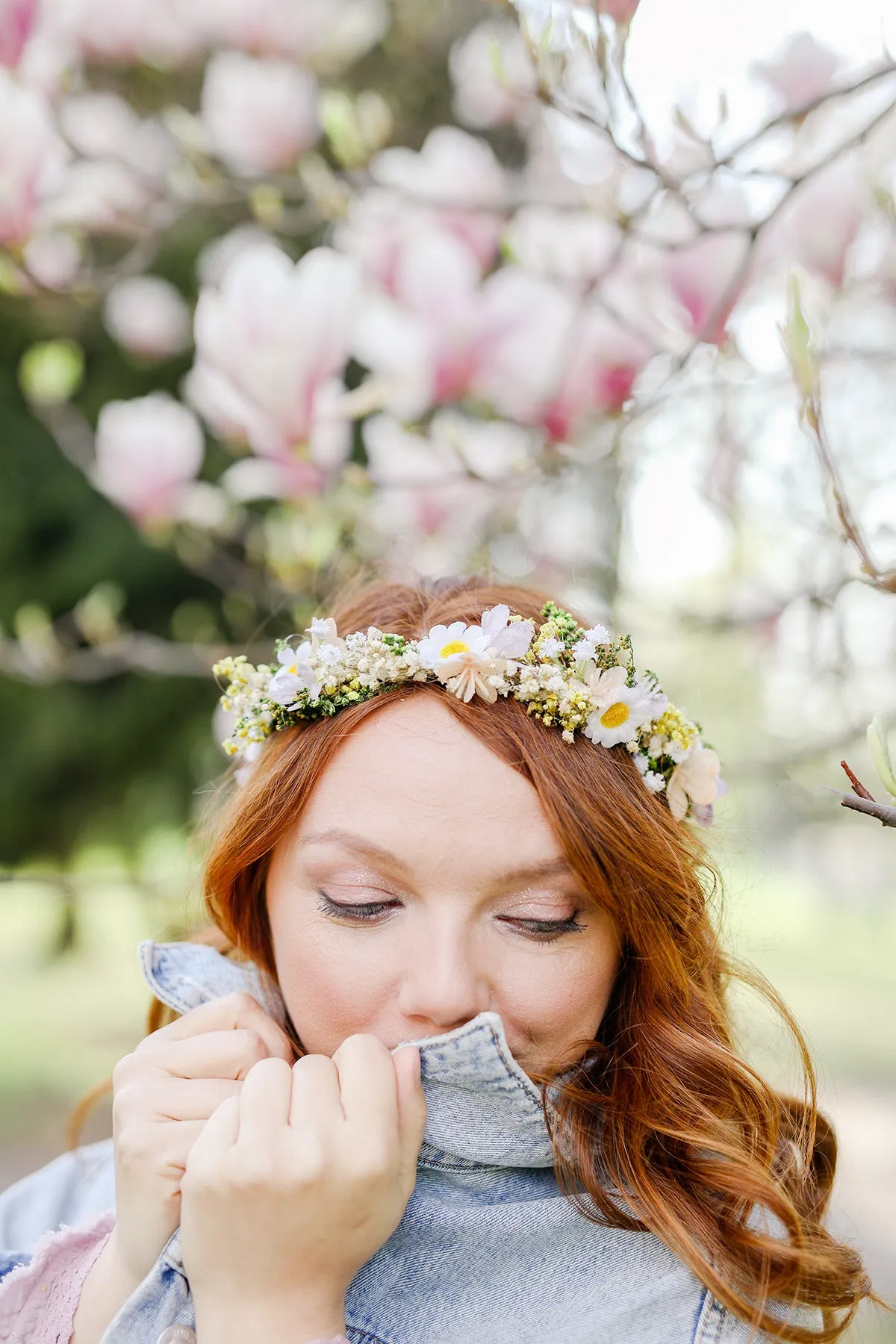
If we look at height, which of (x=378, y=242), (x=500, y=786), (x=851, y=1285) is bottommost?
(x=851, y=1285)

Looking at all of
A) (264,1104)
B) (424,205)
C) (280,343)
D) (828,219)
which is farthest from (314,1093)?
(828,219)

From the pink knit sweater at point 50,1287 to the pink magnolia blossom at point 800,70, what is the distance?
1.62 metres

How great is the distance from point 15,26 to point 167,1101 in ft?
4.93

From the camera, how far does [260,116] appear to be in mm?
1941

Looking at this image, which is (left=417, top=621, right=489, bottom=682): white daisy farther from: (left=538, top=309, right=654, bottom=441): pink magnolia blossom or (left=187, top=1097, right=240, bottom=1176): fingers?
(left=538, top=309, right=654, bottom=441): pink magnolia blossom

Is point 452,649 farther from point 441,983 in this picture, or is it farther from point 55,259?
point 55,259

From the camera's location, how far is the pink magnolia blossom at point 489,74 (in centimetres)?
188

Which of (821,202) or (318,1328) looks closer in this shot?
(318,1328)

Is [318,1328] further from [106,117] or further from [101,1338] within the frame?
[106,117]

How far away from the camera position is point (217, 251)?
254cm

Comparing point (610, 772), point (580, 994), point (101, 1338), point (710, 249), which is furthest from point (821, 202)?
point (101, 1338)

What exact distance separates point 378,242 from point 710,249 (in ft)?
1.76

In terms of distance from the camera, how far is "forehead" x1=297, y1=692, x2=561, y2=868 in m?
1.16

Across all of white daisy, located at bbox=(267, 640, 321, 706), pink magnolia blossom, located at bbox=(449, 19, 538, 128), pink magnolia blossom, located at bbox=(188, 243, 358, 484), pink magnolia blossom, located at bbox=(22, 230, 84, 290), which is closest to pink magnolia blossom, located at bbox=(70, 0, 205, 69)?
pink magnolia blossom, located at bbox=(22, 230, 84, 290)
